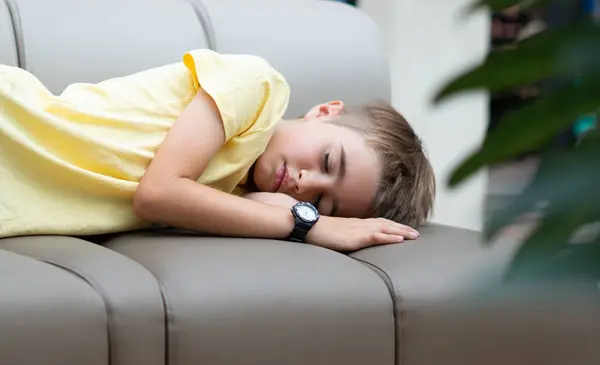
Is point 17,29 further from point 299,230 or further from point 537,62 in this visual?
point 537,62

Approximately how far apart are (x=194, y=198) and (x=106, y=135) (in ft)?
0.73

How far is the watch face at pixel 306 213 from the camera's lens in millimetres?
1501

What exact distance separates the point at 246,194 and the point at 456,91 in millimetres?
1373

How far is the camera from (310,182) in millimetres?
1588

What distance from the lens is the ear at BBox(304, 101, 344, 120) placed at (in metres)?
1.72

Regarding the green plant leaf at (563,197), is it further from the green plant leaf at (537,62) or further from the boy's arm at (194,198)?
the boy's arm at (194,198)

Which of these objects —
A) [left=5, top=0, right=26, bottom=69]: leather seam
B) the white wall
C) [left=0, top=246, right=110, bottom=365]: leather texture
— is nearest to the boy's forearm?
[left=0, top=246, right=110, bottom=365]: leather texture

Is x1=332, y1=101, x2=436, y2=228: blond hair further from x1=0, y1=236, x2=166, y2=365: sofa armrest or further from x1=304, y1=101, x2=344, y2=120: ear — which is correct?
x1=0, y1=236, x2=166, y2=365: sofa armrest

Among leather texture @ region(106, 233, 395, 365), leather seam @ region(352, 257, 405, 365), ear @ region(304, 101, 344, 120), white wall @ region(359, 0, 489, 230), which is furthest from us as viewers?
white wall @ region(359, 0, 489, 230)

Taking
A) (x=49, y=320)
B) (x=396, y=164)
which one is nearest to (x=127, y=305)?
(x=49, y=320)

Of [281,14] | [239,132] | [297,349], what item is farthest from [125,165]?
[281,14]

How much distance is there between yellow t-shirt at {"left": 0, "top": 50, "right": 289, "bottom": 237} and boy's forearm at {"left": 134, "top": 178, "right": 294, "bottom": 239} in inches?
3.0

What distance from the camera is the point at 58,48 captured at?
1.76 metres

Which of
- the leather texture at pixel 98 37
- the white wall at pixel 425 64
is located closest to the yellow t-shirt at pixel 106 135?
the leather texture at pixel 98 37
